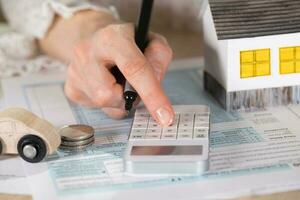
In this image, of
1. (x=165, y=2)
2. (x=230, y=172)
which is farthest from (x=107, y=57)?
(x=165, y=2)

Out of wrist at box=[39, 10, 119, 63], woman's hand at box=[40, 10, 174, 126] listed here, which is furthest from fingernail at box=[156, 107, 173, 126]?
wrist at box=[39, 10, 119, 63]

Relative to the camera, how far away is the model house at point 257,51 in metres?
0.63

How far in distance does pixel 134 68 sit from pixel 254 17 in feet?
0.49

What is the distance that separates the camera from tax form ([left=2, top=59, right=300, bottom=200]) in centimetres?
48

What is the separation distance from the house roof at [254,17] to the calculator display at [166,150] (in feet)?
0.52

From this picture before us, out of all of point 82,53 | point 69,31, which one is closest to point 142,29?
point 82,53

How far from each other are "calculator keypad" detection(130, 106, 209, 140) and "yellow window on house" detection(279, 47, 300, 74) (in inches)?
4.5

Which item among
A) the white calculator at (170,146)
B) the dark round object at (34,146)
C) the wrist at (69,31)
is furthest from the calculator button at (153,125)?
the wrist at (69,31)

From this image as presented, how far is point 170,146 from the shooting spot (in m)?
0.52

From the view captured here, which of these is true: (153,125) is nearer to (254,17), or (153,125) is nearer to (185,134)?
(185,134)

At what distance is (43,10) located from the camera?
850 mm

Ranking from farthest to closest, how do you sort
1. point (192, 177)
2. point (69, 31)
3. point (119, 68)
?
point (69, 31), point (119, 68), point (192, 177)

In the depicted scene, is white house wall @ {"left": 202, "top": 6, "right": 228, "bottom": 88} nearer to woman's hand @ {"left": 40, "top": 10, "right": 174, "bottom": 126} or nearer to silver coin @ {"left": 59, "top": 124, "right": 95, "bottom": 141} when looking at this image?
woman's hand @ {"left": 40, "top": 10, "right": 174, "bottom": 126}

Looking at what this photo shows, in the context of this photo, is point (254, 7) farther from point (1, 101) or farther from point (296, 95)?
point (1, 101)
